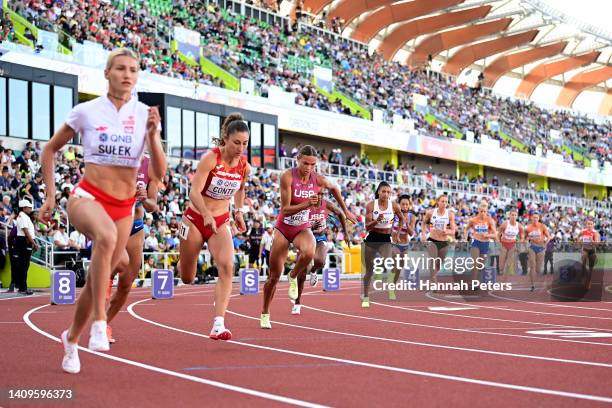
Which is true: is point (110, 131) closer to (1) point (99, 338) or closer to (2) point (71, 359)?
(1) point (99, 338)

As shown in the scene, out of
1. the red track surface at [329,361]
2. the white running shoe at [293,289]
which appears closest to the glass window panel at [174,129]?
the white running shoe at [293,289]

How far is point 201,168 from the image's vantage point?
33.0ft

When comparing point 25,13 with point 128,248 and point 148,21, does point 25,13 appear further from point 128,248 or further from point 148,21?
point 128,248

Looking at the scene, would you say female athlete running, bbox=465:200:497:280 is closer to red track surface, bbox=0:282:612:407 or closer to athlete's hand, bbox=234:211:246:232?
red track surface, bbox=0:282:612:407

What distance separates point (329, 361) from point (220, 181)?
2.63 meters

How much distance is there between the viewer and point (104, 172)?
24.0ft

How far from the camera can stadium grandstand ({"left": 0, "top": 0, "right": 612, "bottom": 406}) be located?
2953 centimetres

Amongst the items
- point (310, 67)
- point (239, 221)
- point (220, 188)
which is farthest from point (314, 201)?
point (310, 67)

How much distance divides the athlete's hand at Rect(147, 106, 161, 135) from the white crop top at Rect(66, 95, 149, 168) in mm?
107

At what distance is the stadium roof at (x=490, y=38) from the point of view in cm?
7281

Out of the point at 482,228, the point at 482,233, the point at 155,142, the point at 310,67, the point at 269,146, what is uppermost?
the point at 310,67

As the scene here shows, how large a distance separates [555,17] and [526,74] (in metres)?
22.6

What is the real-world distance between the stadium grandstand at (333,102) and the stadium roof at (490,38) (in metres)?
0.17

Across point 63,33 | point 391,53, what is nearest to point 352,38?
point 391,53
